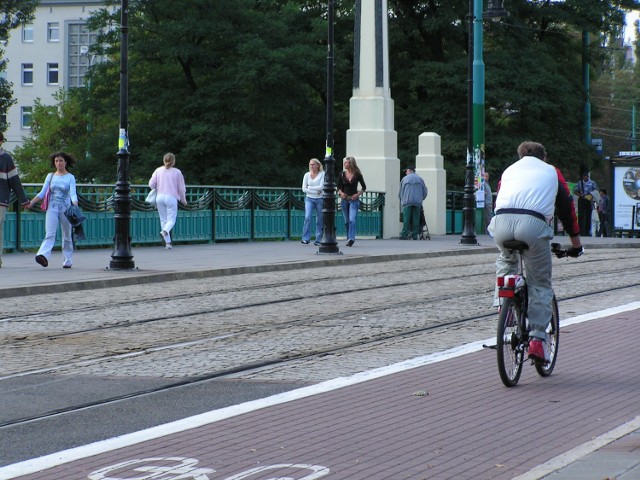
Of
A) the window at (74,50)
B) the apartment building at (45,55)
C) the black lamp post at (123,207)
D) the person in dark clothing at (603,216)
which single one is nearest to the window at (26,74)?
the apartment building at (45,55)

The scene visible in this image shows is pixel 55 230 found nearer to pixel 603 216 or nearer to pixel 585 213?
pixel 585 213

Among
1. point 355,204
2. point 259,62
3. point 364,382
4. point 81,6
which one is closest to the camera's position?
point 364,382

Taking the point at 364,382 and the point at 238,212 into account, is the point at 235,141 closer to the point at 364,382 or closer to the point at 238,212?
the point at 238,212

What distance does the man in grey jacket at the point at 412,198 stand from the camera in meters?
31.9

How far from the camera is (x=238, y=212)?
29.1 m

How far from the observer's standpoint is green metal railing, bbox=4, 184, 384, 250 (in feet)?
77.3

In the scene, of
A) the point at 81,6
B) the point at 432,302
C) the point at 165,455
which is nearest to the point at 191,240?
the point at 432,302

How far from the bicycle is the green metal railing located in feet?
49.7

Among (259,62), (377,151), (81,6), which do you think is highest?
(81,6)

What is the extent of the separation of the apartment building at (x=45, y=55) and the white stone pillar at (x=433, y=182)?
6898 cm

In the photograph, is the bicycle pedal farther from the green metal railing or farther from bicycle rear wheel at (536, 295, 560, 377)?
the green metal railing

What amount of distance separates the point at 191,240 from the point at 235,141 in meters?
18.3

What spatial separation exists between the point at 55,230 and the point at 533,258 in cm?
1188

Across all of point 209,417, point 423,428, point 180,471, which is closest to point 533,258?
point 423,428
